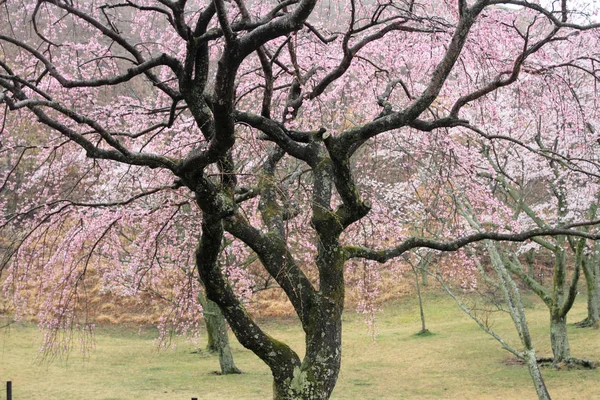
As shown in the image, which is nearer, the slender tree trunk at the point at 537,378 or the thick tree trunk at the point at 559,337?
the slender tree trunk at the point at 537,378

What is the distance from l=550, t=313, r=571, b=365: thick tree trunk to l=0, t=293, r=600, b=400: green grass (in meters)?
0.44

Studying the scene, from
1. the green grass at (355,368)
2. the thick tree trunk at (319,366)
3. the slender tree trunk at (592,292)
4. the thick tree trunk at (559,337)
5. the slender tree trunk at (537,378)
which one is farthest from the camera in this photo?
the slender tree trunk at (592,292)

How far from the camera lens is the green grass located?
12.5m

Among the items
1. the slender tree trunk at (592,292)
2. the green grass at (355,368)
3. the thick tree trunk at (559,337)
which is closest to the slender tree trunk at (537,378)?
the green grass at (355,368)

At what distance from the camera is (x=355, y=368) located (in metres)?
15.9

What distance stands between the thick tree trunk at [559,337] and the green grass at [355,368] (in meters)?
0.44

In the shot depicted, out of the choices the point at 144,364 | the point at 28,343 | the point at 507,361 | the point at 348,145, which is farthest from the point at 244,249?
the point at 348,145

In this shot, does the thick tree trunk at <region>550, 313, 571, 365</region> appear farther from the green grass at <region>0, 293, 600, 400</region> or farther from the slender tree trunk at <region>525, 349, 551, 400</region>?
the slender tree trunk at <region>525, 349, 551, 400</region>

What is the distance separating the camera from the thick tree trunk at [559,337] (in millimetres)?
12828

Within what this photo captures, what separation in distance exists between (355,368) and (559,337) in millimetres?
5509

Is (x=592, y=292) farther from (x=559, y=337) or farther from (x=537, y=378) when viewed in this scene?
(x=537, y=378)

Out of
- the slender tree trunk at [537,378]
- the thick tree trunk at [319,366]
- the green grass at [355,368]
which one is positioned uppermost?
the thick tree trunk at [319,366]

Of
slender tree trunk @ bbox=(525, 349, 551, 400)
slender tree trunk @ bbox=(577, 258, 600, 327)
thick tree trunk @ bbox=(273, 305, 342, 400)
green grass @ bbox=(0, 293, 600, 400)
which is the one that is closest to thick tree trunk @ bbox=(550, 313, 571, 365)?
green grass @ bbox=(0, 293, 600, 400)

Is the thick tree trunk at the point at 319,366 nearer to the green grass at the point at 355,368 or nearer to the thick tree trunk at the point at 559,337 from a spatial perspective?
the green grass at the point at 355,368
